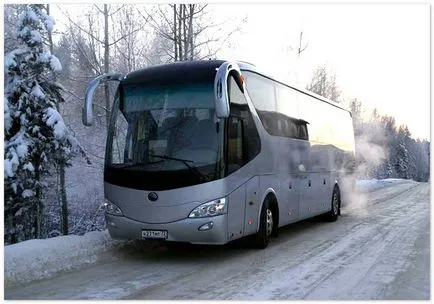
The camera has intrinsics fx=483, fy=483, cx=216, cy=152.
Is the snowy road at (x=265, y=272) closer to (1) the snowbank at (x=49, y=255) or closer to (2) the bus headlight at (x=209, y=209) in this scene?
(1) the snowbank at (x=49, y=255)

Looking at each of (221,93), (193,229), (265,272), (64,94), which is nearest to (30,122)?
(64,94)

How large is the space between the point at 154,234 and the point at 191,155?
4.62 feet

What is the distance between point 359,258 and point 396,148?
71.1 m

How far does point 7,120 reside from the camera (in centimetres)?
1244

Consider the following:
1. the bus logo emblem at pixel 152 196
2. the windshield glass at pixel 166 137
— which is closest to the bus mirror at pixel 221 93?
the windshield glass at pixel 166 137

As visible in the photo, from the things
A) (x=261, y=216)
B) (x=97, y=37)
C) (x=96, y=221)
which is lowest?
(x=96, y=221)

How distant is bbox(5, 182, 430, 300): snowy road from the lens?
20.2ft

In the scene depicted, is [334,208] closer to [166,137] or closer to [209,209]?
[209,209]

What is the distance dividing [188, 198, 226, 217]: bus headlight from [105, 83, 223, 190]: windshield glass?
394mm

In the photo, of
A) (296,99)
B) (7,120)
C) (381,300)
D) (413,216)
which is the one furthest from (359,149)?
(381,300)

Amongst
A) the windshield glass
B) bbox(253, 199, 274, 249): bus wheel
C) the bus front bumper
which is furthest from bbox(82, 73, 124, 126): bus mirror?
bbox(253, 199, 274, 249): bus wheel

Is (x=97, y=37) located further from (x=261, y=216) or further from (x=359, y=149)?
(x=359, y=149)

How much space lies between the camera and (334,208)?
1460 cm

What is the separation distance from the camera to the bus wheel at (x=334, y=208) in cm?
1435
